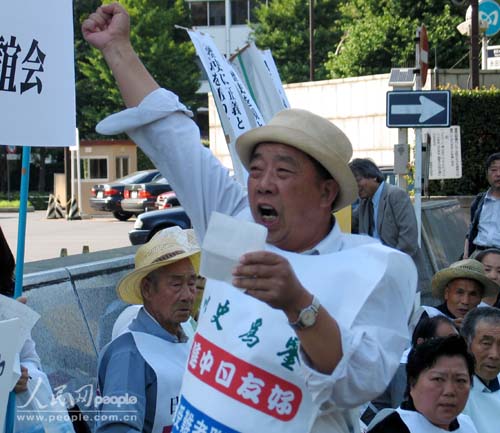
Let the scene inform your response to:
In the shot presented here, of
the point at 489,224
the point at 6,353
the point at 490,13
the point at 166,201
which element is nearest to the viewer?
the point at 6,353

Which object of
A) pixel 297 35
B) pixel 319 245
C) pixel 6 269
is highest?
pixel 297 35

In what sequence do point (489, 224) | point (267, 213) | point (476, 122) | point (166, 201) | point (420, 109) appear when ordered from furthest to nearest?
point (166, 201) → point (476, 122) → point (420, 109) → point (489, 224) → point (267, 213)

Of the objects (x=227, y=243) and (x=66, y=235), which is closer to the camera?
(x=227, y=243)

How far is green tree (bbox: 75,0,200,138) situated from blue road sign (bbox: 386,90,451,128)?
132 feet

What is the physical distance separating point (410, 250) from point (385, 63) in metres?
28.6

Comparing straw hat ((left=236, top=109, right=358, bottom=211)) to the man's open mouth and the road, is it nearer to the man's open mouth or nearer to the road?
the man's open mouth

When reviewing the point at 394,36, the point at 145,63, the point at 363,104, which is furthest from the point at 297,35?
the point at 363,104

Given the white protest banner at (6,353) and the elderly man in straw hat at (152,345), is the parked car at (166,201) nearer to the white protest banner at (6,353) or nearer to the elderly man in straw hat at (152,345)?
the elderly man in straw hat at (152,345)

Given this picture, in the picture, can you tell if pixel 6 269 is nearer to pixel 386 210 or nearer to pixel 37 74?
pixel 37 74

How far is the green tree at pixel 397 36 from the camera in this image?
34.8 meters

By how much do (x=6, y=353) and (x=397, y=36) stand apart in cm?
3300

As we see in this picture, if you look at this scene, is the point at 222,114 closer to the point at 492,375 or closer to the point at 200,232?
Result: the point at 492,375

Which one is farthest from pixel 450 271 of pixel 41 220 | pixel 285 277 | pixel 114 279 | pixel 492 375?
pixel 41 220

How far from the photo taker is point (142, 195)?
29.6 metres
